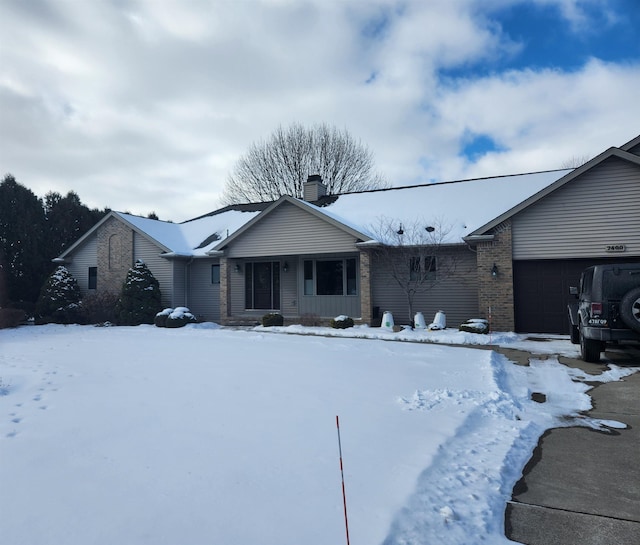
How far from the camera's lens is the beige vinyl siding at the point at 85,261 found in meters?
23.9

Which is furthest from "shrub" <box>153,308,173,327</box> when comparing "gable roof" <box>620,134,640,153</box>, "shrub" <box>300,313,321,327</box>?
"gable roof" <box>620,134,640,153</box>

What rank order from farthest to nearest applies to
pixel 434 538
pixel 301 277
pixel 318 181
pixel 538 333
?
pixel 318 181 < pixel 301 277 < pixel 538 333 < pixel 434 538

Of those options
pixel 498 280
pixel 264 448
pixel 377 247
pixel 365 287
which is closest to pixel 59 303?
pixel 365 287

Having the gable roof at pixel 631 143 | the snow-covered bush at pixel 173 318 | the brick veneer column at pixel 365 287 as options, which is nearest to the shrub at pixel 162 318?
the snow-covered bush at pixel 173 318

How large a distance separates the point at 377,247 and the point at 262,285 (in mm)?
6172

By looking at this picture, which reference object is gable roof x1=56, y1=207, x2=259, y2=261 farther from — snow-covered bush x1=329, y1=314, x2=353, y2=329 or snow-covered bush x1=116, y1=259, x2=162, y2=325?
snow-covered bush x1=329, y1=314, x2=353, y2=329

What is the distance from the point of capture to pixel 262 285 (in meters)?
20.4

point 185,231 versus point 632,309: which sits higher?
point 185,231

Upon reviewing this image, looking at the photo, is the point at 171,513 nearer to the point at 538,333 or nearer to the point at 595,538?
the point at 595,538

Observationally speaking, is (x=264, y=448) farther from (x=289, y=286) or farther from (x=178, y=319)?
(x=289, y=286)

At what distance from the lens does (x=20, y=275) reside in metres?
24.1

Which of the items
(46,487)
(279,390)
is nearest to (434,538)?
(46,487)

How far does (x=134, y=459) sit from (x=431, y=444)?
284cm

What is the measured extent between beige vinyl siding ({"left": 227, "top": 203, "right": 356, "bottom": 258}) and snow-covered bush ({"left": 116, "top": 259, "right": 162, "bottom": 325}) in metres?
4.17
